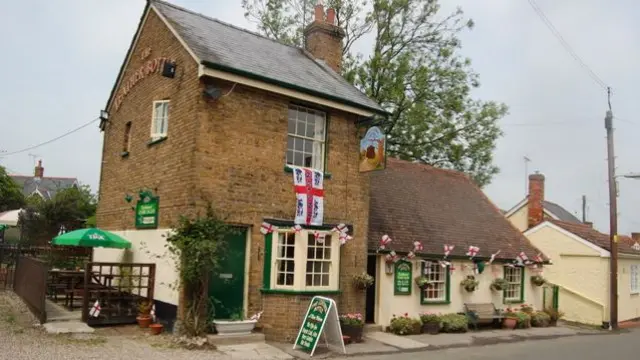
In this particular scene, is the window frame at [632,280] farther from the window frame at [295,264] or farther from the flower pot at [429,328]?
the window frame at [295,264]

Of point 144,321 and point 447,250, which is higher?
point 447,250

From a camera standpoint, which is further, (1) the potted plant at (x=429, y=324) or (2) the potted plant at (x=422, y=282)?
(2) the potted plant at (x=422, y=282)

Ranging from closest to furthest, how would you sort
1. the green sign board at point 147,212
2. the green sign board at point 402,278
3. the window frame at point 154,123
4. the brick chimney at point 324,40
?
the green sign board at point 147,212 → the window frame at point 154,123 → the green sign board at point 402,278 → the brick chimney at point 324,40

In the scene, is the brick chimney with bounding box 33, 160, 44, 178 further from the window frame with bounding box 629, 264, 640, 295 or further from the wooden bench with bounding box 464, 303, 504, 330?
the window frame with bounding box 629, 264, 640, 295

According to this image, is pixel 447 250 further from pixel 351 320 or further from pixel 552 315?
pixel 552 315

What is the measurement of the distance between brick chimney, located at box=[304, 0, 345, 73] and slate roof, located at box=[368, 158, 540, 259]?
3.93 m

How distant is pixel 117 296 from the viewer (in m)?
12.5

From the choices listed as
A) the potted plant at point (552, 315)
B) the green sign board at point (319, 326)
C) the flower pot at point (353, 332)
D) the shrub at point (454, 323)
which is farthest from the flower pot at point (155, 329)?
the potted plant at point (552, 315)

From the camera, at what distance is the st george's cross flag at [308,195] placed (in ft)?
41.2

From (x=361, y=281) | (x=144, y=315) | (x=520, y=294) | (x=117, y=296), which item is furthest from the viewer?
(x=520, y=294)

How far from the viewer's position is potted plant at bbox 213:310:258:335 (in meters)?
11.0

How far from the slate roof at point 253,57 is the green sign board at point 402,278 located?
4.27 m

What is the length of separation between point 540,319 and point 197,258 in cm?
1240

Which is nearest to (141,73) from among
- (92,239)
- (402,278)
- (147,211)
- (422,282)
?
(147,211)
